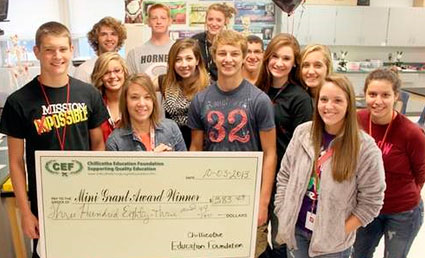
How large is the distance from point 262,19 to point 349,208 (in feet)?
18.7

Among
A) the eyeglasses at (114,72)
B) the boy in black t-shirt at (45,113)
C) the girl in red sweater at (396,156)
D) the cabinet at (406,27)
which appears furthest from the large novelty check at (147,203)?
the cabinet at (406,27)

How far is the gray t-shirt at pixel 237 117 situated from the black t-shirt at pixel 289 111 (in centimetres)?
16

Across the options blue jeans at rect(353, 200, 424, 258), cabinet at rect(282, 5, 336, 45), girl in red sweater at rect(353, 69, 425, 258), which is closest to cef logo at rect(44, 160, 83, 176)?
girl in red sweater at rect(353, 69, 425, 258)

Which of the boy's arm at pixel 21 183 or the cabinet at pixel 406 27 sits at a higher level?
the cabinet at pixel 406 27

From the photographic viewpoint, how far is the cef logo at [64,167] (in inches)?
48.1

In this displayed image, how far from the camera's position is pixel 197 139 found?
1929 millimetres

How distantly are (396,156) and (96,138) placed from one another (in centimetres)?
138

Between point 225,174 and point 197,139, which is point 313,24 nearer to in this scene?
point 197,139

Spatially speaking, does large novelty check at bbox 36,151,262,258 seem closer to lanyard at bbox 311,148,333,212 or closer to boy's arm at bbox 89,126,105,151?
lanyard at bbox 311,148,333,212

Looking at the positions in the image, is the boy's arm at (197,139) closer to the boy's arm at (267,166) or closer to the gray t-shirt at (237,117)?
the gray t-shirt at (237,117)

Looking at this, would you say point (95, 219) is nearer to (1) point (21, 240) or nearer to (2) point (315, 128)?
(2) point (315, 128)

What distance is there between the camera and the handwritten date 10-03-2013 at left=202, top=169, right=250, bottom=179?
4.17ft

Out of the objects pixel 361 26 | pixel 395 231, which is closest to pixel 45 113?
pixel 395 231

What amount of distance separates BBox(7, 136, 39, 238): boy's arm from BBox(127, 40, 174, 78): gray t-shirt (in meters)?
1.13
